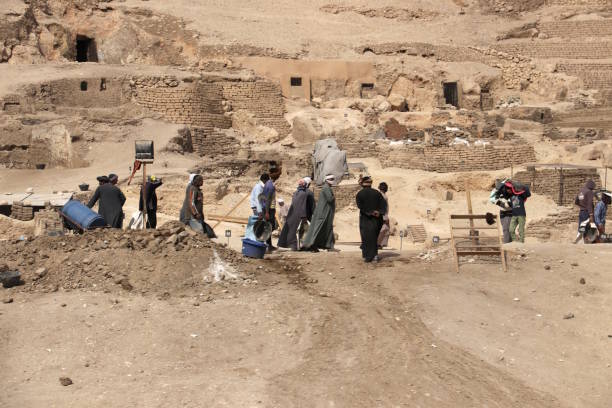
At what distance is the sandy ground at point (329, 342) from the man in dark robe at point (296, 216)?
67.1 inches

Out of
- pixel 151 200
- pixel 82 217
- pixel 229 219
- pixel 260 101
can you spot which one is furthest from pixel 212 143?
pixel 82 217

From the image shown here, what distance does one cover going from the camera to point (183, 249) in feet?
34.5

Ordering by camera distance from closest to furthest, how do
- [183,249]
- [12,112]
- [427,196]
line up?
[183,249] < [427,196] < [12,112]

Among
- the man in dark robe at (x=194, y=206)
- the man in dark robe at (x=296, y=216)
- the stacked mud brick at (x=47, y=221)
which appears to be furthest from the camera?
the stacked mud brick at (x=47, y=221)

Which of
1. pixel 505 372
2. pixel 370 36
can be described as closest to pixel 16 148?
pixel 505 372

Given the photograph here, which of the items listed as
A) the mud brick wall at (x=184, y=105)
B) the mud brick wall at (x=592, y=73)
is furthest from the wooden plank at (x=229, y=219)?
the mud brick wall at (x=592, y=73)

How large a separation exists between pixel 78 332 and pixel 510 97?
27873 millimetres

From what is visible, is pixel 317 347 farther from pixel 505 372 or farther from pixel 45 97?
pixel 45 97

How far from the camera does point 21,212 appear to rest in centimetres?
1571

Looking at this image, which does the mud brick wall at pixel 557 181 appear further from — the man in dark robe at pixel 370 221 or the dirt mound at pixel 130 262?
the dirt mound at pixel 130 262

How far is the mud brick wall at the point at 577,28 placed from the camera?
4041 centimetres

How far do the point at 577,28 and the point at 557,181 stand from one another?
21.0m

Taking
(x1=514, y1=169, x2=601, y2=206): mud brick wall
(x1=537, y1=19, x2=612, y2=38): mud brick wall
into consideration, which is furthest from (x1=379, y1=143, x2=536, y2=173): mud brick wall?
(x1=537, y1=19, x2=612, y2=38): mud brick wall

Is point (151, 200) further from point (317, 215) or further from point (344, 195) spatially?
point (344, 195)
